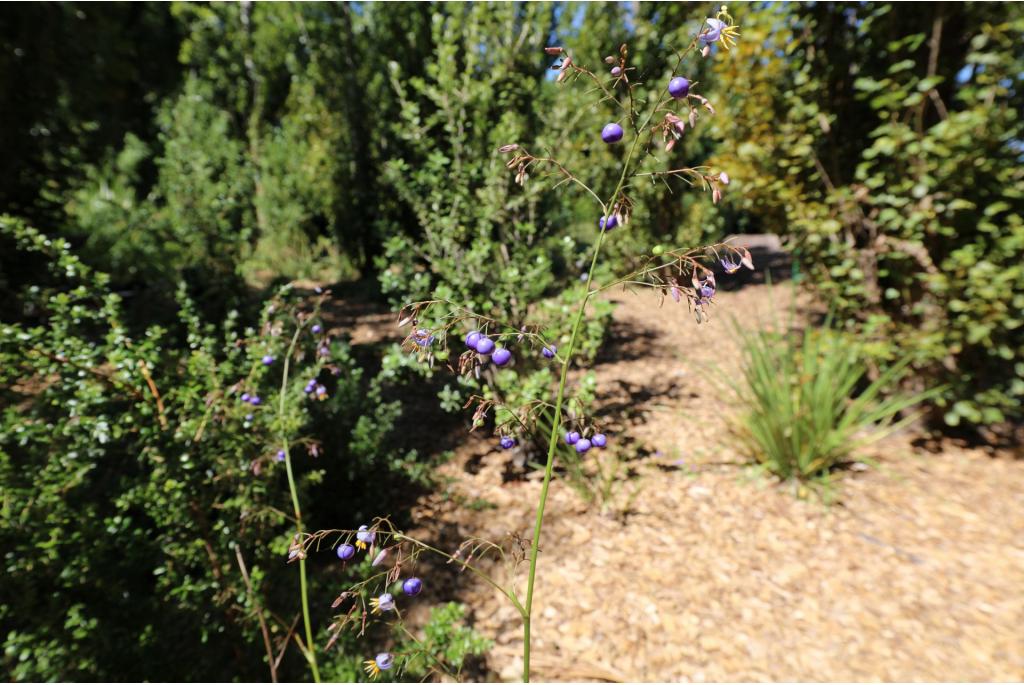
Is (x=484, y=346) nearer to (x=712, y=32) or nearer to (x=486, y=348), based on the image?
(x=486, y=348)

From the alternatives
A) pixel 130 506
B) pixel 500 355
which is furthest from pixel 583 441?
pixel 130 506

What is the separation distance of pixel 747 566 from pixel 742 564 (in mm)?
23

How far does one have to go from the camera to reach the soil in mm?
2027

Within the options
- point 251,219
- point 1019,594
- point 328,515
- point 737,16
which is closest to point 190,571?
point 328,515

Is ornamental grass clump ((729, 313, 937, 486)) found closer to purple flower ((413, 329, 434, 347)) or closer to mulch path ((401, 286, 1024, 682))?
mulch path ((401, 286, 1024, 682))

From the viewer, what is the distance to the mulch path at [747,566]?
2025 millimetres

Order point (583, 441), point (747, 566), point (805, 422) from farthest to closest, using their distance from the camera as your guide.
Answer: point (805, 422) → point (747, 566) → point (583, 441)

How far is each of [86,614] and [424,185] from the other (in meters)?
2.70

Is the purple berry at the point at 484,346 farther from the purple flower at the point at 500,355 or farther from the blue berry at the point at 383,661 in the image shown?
the blue berry at the point at 383,661

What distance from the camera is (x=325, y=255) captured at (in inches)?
314

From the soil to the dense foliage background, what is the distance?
0.55 meters

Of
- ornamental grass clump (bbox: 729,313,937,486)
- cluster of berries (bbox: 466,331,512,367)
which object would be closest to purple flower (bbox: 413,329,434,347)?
cluster of berries (bbox: 466,331,512,367)

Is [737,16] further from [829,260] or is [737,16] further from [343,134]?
[343,134]

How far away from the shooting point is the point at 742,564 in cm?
249
